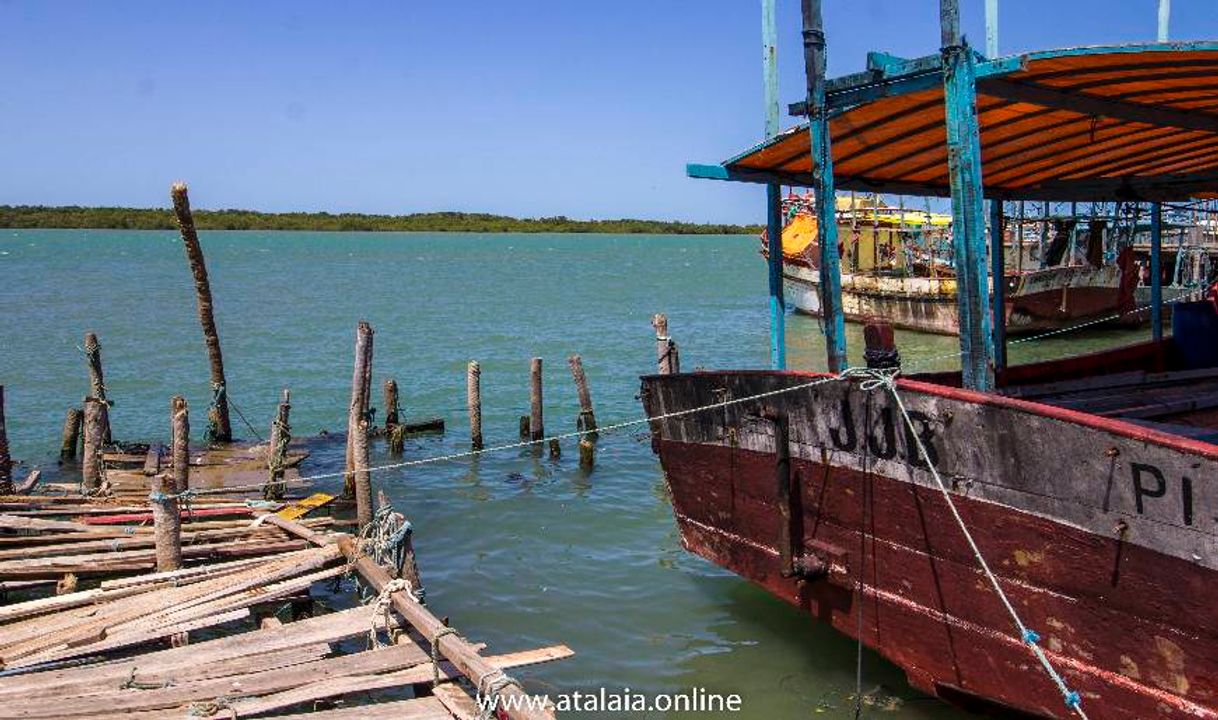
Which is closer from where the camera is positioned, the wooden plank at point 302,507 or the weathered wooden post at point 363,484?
the weathered wooden post at point 363,484

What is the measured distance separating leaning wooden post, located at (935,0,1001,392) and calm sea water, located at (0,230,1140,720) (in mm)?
2760

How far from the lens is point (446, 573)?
441 inches

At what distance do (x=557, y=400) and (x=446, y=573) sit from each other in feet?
36.3

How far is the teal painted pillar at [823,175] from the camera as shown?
22.8ft

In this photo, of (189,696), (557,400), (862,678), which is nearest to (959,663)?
(862,678)

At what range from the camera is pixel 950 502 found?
5.90 meters

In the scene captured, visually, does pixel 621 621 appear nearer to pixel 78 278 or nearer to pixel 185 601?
pixel 185 601

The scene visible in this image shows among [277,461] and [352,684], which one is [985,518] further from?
[277,461]

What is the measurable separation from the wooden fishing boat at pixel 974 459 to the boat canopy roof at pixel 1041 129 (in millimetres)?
29

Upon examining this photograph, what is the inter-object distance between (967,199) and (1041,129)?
8.19ft

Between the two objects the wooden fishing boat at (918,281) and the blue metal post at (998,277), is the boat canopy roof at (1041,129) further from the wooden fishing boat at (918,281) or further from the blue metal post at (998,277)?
the wooden fishing boat at (918,281)

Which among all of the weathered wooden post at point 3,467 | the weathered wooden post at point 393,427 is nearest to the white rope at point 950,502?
the weathered wooden post at point 3,467

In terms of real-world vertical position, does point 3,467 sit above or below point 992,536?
below

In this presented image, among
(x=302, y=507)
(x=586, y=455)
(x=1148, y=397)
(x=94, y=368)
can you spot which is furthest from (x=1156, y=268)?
(x=94, y=368)
